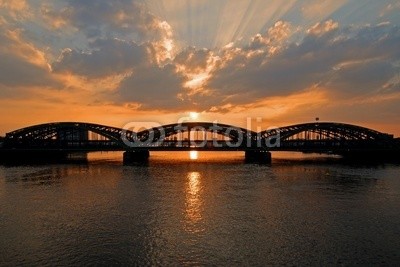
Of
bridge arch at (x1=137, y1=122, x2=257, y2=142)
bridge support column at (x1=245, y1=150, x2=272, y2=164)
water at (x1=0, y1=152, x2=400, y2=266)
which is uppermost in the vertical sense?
bridge arch at (x1=137, y1=122, x2=257, y2=142)

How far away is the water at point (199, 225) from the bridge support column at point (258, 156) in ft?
Answer: 208

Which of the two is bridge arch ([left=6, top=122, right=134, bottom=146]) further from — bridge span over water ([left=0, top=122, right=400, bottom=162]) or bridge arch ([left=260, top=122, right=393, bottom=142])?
bridge arch ([left=260, top=122, right=393, bottom=142])

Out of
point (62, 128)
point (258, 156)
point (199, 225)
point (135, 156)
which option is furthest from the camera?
point (62, 128)

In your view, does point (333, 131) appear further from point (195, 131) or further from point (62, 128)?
point (62, 128)

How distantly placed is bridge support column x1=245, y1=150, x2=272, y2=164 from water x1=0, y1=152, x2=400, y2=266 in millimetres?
63450

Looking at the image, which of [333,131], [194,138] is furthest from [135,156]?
[333,131]

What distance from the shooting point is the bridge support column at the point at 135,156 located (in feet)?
390

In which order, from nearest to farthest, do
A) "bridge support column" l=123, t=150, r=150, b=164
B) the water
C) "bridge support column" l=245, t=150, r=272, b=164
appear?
the water, "bridge support column" l=245, t=150, r=272, b=164, "bridge support column" l=123, t=150, r=150, b=164

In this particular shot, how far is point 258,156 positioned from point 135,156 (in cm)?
4243

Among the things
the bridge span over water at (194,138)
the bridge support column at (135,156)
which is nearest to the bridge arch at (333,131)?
the bridge span over water at (194,138)

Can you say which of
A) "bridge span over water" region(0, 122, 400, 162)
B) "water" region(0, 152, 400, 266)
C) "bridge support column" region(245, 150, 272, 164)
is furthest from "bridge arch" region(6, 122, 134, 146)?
"water" region(0, 152, 400, 266)

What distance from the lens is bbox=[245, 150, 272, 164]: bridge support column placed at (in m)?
118

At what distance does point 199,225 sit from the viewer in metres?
31.9

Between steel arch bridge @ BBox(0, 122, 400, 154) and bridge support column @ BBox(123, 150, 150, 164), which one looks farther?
steel arch bridge @ BBox(0, 122, 400, 154)
